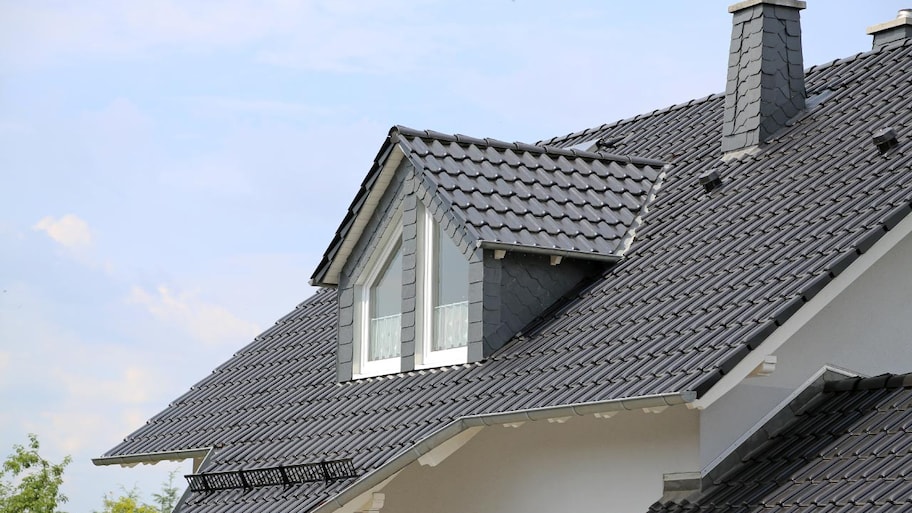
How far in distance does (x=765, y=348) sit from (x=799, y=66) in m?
5.88

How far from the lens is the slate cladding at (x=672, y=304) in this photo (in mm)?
11398

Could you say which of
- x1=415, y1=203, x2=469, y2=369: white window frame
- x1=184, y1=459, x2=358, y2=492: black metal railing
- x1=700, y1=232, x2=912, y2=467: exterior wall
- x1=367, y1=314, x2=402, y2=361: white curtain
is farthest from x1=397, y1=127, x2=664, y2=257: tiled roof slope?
x1=700, y1=232, x2=912, y2=467: exterior wall

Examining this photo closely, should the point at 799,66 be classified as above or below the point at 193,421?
above

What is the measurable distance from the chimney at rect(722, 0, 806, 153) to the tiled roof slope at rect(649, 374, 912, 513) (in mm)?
4324

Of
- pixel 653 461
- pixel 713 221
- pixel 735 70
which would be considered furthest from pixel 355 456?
pixel 735 70

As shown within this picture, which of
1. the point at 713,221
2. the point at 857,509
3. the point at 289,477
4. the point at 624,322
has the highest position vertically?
the point at 713,221

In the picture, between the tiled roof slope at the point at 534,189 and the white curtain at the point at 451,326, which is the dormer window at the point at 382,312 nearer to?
the white curtain at the point at 451,326

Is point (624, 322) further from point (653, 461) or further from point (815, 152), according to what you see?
point (815, 152)

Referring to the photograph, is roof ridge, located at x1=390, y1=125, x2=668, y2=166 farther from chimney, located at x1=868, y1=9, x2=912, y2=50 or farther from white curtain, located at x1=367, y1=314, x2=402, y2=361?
chimney, located at x1=868, y1=9, x2=912, y2=50

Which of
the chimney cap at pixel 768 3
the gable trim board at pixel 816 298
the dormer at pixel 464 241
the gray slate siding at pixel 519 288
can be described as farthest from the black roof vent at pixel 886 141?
the chimney cap at pixel 768 3

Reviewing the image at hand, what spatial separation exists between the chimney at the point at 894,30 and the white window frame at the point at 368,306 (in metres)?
5.80

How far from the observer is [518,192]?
48.8 ft

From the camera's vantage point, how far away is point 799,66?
15.9 meters

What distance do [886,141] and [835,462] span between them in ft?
11.3
